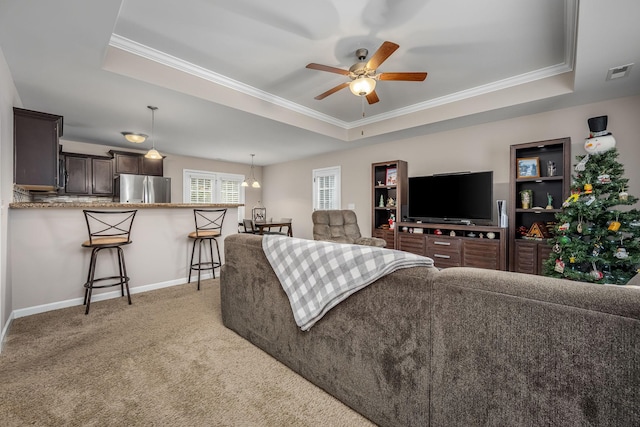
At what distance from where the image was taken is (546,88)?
3184 mm

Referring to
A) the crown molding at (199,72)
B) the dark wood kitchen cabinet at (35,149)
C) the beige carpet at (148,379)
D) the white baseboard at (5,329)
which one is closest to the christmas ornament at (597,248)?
the beige carpet at (148,379)

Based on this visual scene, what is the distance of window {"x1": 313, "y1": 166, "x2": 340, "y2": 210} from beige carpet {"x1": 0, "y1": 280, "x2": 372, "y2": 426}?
4251mm

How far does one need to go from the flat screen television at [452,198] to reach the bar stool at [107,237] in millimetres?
4006

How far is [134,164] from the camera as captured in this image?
5.76m

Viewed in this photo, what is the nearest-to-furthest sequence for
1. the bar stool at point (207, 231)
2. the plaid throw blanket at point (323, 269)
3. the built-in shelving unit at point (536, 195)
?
the plaid throw blanket at point (323, 269) → the built-in shelving unit at point (536, 195) → the bar stool at point (207, 231)

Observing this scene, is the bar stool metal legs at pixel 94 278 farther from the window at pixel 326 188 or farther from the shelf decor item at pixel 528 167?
the shelf decor item at pixel 528 167

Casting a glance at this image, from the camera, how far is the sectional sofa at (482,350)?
76 cm

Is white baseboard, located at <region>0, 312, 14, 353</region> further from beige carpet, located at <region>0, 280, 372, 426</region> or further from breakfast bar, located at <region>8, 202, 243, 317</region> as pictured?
breakfast bar, located at <region>8, 202, 243, 317</region>

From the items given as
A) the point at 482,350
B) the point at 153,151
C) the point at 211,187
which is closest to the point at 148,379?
the point at 482,350

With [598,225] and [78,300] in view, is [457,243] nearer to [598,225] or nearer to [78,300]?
[598,225]

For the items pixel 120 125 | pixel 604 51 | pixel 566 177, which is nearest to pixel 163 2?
pixel 120 125

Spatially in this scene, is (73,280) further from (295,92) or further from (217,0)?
(295,92)

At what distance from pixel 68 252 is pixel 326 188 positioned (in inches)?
187

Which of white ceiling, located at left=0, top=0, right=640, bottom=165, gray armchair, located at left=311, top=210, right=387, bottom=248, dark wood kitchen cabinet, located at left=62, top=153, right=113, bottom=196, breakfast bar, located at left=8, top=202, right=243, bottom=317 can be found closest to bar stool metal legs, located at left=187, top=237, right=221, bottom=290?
breakfast bar, located at left=8, top=202, right=243, bottom=317
